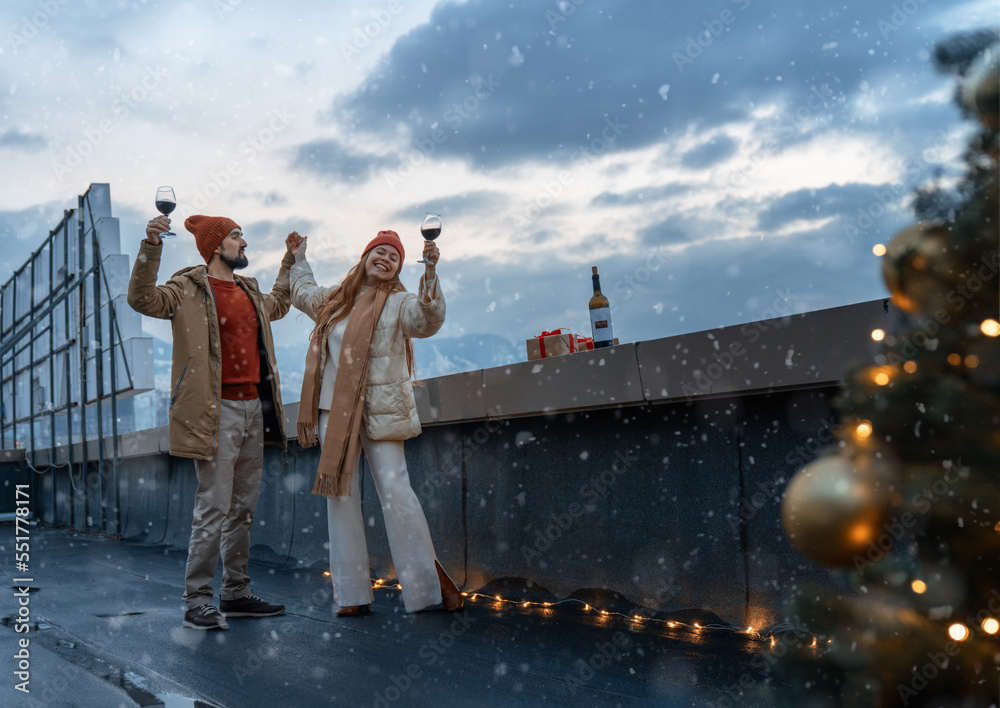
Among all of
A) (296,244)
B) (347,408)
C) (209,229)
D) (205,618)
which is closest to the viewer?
(205,618)

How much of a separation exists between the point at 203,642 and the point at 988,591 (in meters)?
3.18

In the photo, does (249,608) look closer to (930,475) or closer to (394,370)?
(394,370)

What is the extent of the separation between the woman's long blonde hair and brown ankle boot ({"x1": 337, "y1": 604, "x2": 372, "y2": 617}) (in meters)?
1.25

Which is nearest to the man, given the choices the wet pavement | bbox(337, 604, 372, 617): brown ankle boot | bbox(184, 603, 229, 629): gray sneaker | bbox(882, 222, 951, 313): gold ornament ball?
bbox(184, 603, 229, 629): gray sneaker

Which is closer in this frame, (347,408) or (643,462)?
(643,462)

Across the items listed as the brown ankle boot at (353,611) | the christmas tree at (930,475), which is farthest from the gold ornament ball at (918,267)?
the brown ankle boot at (353,611)

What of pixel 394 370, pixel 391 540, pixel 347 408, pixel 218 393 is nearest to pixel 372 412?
pixel 347 408

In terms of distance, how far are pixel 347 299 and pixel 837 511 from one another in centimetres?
343

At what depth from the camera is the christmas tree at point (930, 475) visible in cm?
159

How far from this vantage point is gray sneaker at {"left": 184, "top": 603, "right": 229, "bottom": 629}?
406 centimetres

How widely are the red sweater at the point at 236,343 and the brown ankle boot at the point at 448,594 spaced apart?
140 centimetres

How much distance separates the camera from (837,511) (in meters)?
1.76

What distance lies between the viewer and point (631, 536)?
3988mm

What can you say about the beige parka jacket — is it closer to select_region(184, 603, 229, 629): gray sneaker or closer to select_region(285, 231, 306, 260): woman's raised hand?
select_region(285, 231, 306, 260): woman's raised hand
